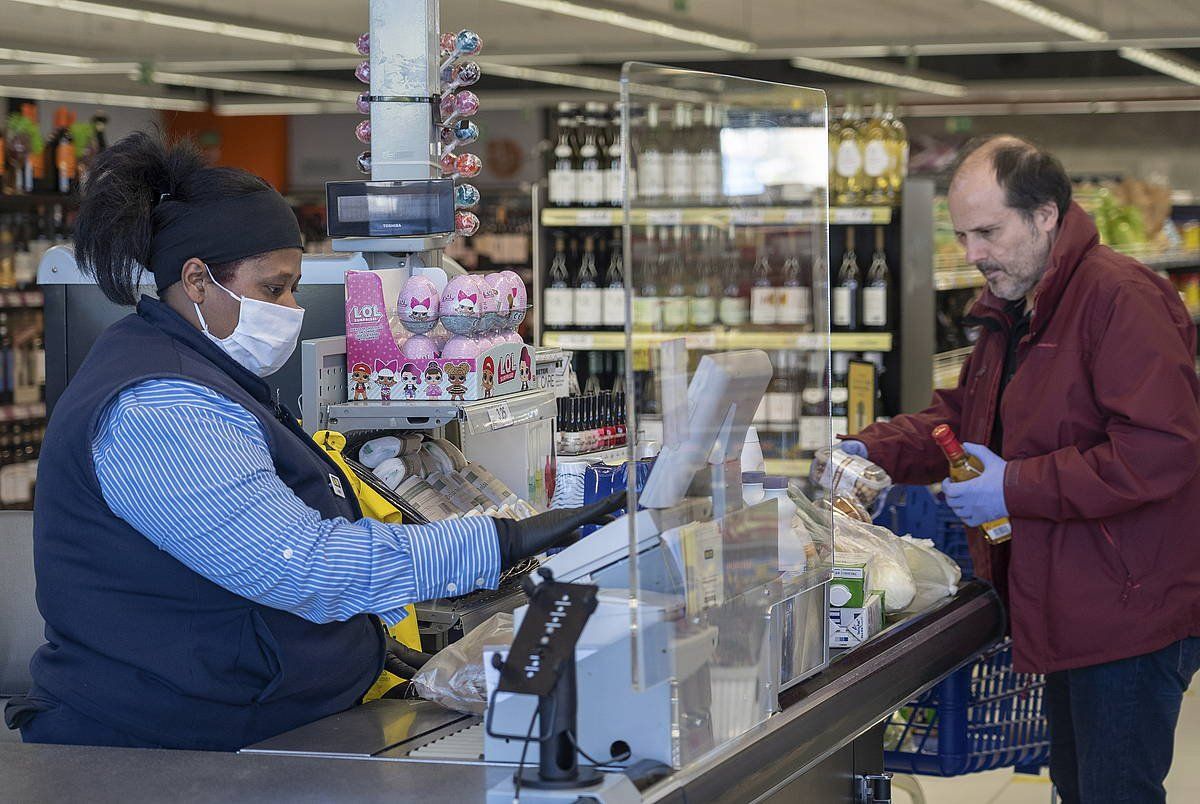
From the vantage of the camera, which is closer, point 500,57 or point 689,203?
point 689,203

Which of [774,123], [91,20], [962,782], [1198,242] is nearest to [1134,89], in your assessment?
[1198,242]

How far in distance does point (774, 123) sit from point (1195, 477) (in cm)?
152

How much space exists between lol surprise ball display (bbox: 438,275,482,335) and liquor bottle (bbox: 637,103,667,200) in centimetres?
113

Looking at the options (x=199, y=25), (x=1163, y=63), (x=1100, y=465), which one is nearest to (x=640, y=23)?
(x=199, y=25)

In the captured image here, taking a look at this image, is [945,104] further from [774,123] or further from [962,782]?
[774,123]

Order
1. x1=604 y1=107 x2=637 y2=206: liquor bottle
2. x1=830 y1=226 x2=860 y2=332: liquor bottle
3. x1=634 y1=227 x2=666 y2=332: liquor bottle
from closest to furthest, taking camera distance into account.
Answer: x1=634 y1=227 x2=666 y2=332: liquor bottle
x1=830 y1=226 x2=860 y2=332: liquor bottle
x1=604 y1=107 x2=637 y2=206: liquor bottle

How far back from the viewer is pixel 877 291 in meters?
5.87

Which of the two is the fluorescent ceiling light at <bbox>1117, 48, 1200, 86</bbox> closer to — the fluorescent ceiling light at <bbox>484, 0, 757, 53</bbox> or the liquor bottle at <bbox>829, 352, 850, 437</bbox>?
the fluorescent ceiling light at <bbox>484, 0, 757, 53</bbox>

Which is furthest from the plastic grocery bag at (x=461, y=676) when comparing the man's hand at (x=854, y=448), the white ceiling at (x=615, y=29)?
the white ceiling at (x=615, y=29)

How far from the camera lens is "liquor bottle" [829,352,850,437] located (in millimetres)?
5828

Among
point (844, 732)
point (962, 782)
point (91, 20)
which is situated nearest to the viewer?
point (844, 732)

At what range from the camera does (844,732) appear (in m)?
2.34

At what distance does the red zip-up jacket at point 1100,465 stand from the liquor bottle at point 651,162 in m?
1.49

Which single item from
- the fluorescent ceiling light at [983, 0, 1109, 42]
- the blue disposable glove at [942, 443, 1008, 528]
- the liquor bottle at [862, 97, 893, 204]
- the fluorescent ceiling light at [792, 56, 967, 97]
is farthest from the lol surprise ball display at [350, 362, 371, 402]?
the fluorescent ceiling light at [792, 56, 967, 97]
